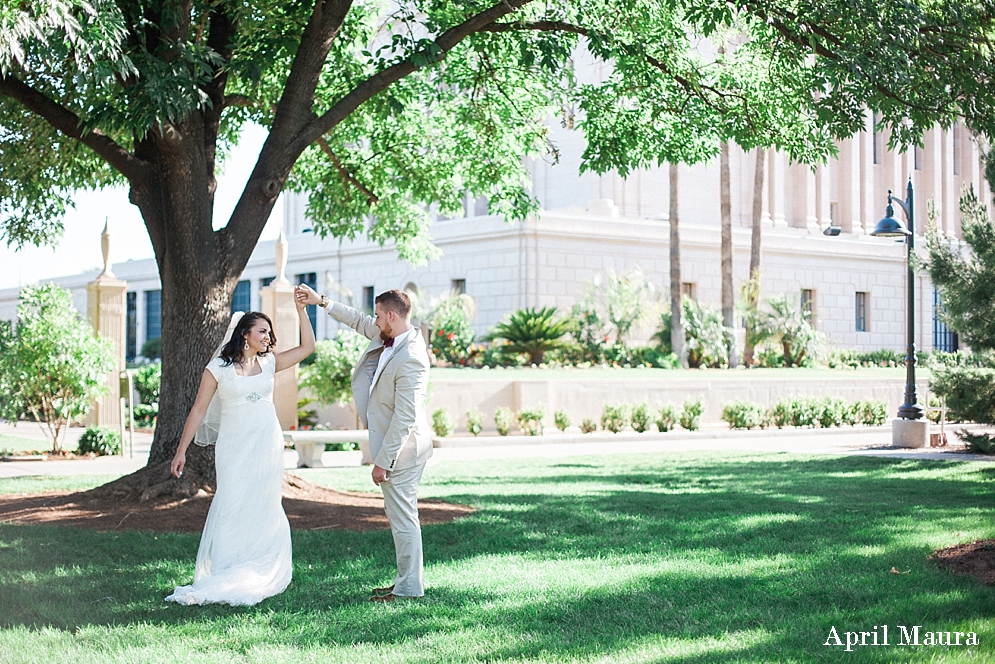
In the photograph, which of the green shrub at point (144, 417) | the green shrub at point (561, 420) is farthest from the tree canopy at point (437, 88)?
the green shrub at point (144, 417)

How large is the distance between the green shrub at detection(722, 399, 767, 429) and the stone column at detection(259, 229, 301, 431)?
34.8ft

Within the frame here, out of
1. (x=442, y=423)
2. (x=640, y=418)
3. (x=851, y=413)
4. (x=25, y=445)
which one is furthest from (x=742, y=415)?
(x=25, y=445)

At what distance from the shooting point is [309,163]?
14695 millimetres

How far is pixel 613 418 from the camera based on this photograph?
24.5 m

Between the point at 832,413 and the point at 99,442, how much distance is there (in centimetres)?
1793

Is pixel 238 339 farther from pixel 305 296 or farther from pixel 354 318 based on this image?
pixel 354 318

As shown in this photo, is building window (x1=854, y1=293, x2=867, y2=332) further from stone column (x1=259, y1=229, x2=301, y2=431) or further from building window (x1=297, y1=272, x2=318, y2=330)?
stone column (x1=259, y1=229, x2=301, y2=431)

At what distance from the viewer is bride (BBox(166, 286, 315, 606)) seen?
6.96m

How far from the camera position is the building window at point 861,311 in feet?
147

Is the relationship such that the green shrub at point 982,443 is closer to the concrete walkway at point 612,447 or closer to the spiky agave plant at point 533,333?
the concrete walkway at point 612,447

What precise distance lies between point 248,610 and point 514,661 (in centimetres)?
197

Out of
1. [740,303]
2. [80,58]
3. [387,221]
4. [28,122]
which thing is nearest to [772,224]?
[740,303]

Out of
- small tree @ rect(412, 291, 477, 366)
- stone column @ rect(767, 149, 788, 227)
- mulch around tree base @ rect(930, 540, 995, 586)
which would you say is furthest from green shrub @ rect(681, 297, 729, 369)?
mulch around tree base @ rect(930, 540, 995, 586)

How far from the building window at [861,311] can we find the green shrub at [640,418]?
75.8 ft
